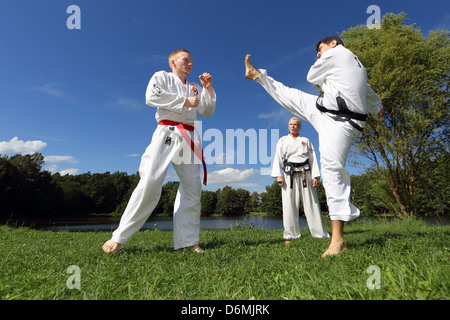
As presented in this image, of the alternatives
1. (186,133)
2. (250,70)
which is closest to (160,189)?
(186,133)

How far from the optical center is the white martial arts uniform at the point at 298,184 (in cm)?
486

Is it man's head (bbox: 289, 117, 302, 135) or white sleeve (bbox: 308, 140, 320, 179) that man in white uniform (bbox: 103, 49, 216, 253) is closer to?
man's head (bbox: 289, 117, 302, 135)

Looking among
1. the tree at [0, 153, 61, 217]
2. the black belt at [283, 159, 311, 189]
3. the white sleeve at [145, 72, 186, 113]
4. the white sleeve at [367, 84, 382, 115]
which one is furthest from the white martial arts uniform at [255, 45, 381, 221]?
the tree at [0, 153, 61, 217]

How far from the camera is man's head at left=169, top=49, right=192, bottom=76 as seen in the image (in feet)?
12.2

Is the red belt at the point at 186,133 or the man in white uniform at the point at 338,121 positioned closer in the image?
the man in white uniform at the point at 338,121

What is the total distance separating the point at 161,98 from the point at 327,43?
7.60 ft

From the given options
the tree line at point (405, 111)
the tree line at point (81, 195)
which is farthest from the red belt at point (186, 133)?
the tree line at point (81, 195)

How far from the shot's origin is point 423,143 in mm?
14242

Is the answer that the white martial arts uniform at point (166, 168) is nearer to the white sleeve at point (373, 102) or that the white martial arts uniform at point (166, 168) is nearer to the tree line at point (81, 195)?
the white sleeve at point (373, 102)

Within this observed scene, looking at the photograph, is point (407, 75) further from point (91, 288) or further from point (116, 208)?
point (116, 208)

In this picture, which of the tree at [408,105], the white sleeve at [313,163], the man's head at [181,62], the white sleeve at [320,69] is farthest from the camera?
the tree at [408,105]

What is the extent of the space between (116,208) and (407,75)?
70.8 m

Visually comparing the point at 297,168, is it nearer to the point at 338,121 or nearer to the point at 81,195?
the point at 338,121
